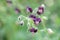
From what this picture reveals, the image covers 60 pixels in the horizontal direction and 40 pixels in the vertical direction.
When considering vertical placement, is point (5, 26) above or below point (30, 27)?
above

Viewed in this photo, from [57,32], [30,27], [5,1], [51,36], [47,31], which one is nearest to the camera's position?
[30,27]

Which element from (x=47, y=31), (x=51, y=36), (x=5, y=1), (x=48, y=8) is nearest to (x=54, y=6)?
(x=48, y=8)

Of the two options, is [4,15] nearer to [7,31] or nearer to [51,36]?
[7,31]

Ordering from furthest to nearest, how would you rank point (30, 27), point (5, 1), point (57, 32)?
1. point (5, 1)
2. point (57, 32)
3. point (30, 27)

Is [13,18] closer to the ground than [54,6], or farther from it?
closer to the ground

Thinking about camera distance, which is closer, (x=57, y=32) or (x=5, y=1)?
(x=57, y=32)

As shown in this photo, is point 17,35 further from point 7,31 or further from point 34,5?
point 34,5

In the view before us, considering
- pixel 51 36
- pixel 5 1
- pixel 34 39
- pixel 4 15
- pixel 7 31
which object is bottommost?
pixel 34 39

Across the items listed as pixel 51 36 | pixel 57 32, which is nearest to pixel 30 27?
pixel 51 36

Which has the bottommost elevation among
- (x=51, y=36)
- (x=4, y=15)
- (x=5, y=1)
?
(x=51, y=36)
